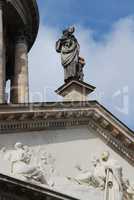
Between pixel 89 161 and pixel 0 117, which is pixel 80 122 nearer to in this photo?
pixel 89 161

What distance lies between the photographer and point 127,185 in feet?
54.0

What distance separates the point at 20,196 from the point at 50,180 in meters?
0.92

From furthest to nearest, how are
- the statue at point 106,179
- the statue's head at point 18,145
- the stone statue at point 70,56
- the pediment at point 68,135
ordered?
the stone statue at point 70,56, the statue at point 106,179, the pediment at point 68,135, the statue's head at point 18,145

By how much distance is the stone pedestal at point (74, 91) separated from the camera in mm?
17031

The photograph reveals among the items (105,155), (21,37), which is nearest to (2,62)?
(21,37)

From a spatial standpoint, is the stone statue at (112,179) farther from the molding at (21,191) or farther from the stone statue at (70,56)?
the stone statue at (70,56)

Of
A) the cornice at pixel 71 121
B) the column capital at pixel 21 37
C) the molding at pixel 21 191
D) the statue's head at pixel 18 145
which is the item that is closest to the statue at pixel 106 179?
the cornice at pixel 71 121

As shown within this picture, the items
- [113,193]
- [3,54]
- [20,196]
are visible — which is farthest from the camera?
[3,54]

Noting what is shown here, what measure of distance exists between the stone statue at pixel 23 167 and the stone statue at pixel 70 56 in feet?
8.55

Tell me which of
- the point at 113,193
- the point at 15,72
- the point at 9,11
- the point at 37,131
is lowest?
the point at 113,193

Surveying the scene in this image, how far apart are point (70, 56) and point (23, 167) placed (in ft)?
11.9

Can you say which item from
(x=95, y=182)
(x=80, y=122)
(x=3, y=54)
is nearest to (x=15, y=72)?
(x=3, y=54)

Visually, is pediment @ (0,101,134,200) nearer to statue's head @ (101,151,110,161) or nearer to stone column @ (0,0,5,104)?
statue's head @ (101,151,110,161)

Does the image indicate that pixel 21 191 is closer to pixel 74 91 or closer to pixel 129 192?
pixel 129 192
